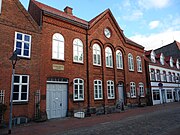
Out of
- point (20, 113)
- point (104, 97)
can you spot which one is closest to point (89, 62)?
point (104, 97)

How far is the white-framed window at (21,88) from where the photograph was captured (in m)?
11.9

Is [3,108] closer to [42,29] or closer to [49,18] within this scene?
[42,29]

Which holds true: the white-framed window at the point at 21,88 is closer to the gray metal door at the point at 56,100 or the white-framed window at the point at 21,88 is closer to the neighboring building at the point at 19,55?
the neighboring building at the point at 19,55

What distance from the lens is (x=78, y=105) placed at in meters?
15.4

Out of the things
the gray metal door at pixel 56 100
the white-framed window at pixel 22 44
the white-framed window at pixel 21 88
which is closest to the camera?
the white-framed window at pixel 21 88

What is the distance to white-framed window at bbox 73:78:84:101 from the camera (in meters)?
15.5

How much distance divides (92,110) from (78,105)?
1.74 m

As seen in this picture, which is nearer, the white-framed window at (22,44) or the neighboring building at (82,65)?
the white-framed window at (22,44)

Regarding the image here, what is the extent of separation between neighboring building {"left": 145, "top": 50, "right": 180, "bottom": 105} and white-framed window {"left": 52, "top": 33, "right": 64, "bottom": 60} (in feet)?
49.3

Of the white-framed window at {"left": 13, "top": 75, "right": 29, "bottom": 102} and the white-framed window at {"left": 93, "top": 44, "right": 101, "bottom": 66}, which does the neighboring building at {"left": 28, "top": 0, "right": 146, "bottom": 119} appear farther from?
the white-framed window at {"left": 13, "top": 75, "right": 29, "bottom": 102}

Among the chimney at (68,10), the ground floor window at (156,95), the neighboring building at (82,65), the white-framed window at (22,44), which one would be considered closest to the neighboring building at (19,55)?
the white-framed window at (22,44)

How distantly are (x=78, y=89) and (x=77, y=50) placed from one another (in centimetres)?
398

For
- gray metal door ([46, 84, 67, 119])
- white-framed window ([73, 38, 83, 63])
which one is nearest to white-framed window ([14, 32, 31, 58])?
gray metal door ([46, 84, 67, 119])

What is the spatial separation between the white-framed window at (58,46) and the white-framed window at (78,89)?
277 centimetres
